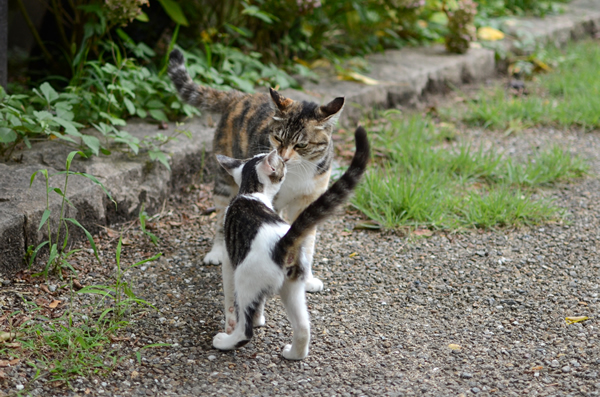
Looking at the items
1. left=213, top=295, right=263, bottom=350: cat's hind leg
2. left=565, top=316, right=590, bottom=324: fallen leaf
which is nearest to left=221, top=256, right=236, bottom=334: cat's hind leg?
left=213, top=295, right=263, bottom=350: cat's hind leg

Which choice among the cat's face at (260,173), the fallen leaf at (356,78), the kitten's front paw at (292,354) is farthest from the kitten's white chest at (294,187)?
the fallen leaf at (356,78)

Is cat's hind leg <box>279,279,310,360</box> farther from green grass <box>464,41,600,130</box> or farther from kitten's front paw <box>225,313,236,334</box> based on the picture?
green grass <box>464,41,600,130</box>

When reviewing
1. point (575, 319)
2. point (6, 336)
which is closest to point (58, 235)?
point (6, 336)

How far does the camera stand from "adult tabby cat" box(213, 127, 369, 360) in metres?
2.45

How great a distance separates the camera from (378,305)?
10.2ft

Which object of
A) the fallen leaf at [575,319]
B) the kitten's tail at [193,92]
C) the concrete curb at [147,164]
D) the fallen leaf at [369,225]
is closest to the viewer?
the fallen leaf at [575,319]

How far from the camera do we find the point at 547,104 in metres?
6.09

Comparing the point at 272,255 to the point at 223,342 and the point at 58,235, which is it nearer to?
the point at 223,342

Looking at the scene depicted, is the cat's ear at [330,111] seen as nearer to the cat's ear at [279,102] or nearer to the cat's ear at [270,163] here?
the cat's ear at [279,102]

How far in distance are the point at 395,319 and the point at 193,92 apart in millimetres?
1853

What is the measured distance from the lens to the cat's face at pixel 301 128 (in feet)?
10.6

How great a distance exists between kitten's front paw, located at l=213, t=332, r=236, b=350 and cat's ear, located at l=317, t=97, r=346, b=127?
4.18 feet

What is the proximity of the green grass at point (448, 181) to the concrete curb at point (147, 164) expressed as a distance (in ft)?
2.46

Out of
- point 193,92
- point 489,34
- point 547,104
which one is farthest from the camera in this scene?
point 489,34
